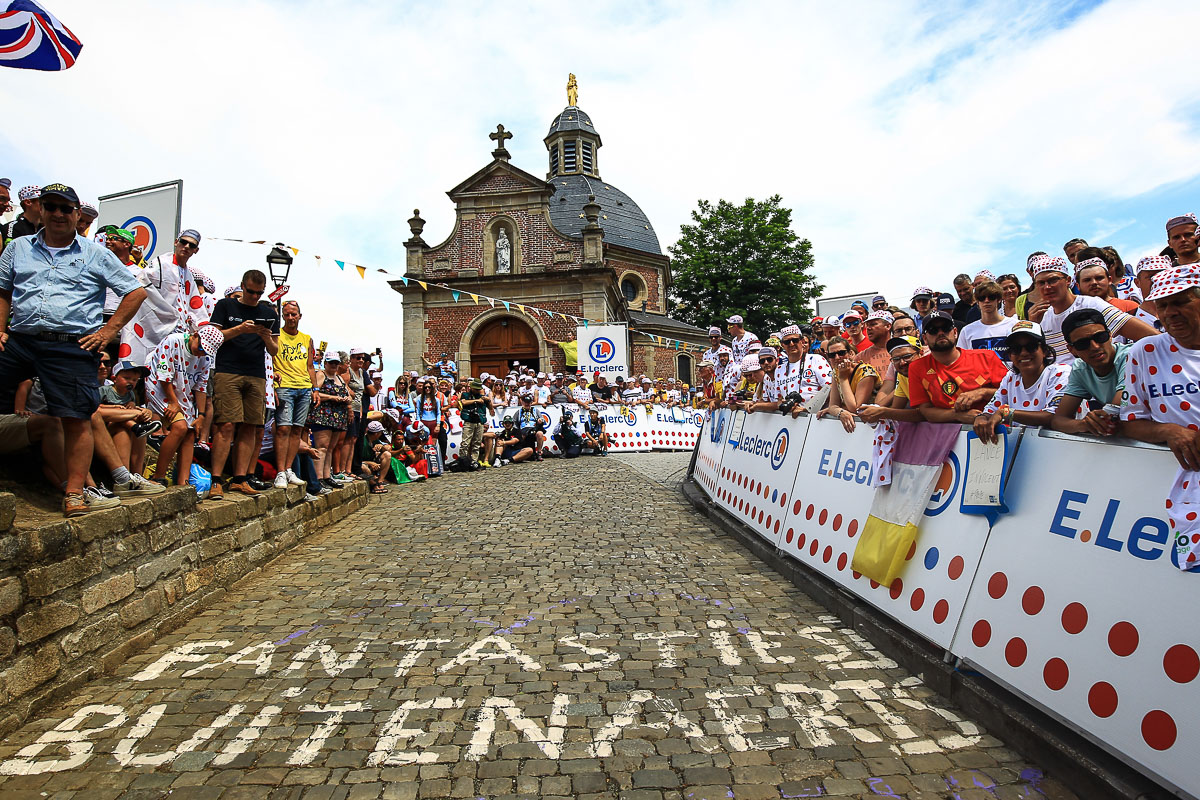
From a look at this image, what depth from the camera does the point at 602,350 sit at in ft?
65.3

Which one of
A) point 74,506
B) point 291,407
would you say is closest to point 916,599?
point 74,506

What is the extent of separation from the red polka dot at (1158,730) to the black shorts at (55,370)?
531 cm

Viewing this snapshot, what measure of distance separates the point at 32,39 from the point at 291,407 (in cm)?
359

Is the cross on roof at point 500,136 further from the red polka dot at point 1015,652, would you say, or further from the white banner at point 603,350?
the red polka dot at point 1015,652

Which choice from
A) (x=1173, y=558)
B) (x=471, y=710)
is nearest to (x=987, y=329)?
(x=1173, y=558)

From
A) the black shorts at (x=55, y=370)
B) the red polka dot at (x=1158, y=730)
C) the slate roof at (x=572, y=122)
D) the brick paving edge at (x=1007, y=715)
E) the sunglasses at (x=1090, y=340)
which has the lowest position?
the brick paving edge at (x=1007, y=715)

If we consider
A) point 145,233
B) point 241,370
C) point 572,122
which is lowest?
point 241,370

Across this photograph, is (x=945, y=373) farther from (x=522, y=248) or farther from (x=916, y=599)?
(x=522, y=248)

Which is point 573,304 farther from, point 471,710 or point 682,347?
point 471,710

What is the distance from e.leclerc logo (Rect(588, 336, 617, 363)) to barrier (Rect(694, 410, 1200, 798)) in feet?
51.4

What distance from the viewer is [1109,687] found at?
2.49 meters

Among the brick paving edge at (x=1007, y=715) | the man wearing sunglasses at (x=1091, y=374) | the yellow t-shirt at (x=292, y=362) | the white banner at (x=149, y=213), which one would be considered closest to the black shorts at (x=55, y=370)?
the yellow t-shirt at (x=292, y=362)

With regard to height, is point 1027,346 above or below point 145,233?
below

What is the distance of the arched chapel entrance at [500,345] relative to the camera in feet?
93.8
